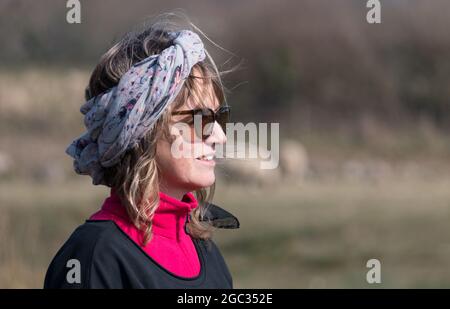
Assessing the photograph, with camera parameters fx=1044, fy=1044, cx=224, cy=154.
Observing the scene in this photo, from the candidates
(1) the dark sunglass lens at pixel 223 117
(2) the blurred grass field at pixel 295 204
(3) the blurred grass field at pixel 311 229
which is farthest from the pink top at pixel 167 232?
(3) the blurred grass field at pixel 311 229

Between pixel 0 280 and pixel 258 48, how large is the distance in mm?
18225

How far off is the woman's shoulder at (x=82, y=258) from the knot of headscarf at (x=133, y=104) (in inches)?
8.1

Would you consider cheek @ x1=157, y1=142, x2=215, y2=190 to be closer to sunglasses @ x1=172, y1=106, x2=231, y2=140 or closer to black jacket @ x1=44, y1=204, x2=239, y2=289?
sunglasses @ x1=172, y1=106, x2=231, y2=140

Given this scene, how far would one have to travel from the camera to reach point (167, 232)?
235 centimetres

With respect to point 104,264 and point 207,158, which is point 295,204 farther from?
point 104,264

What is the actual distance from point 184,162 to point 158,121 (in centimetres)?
11

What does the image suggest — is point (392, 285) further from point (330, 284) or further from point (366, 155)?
point (366, 155)

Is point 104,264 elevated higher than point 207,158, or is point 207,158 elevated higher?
point 207,158

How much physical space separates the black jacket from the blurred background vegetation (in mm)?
695

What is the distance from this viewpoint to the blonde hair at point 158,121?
7.50ft

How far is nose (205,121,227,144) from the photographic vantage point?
7.80 ft

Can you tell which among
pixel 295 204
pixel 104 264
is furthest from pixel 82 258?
pixel 295 204

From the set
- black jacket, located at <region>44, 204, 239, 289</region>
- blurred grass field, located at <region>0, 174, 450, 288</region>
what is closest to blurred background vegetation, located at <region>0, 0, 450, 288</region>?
blurred grass field, located at <region>0, 174, 450, 288</region>
